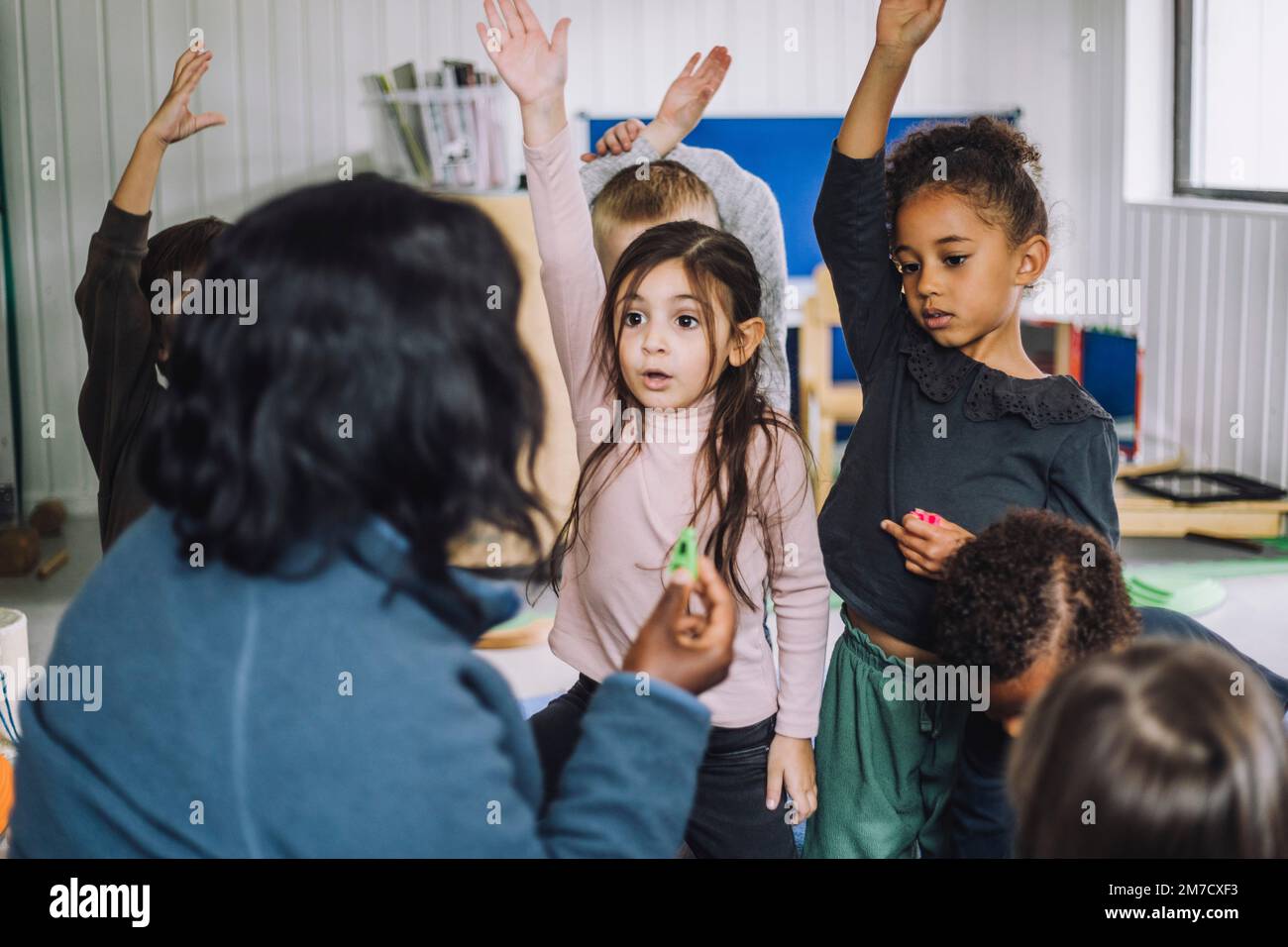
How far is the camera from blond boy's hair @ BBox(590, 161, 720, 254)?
1714mm

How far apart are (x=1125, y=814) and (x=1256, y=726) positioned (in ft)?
0.30

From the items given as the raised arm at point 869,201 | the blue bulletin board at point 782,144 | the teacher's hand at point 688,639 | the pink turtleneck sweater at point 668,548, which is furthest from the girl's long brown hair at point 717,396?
the blue bulletin board at point 782,144

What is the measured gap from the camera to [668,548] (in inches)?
47.6

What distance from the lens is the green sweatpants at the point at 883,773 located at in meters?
1.28

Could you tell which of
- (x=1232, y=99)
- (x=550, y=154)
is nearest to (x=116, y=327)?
(x=550, y=154)

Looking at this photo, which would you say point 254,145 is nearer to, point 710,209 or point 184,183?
point 184,183

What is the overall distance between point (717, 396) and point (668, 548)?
0.55ft

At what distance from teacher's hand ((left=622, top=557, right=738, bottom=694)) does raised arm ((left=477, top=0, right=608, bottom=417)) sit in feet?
1.47

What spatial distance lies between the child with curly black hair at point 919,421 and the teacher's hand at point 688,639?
1.43ft

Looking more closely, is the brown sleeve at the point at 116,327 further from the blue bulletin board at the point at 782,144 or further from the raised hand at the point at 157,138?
the blue bulletin board at the point at 782,144

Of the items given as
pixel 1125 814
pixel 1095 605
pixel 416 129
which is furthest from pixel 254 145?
pixel 1125 814

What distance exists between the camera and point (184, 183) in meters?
3.48

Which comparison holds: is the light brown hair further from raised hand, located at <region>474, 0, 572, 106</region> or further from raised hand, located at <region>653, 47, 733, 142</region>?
raised hand, located at <region>653, 47, 733, 142</region>

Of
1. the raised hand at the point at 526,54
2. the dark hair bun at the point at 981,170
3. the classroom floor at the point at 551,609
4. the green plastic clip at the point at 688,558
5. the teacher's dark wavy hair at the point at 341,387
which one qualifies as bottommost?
the classroom floor at the point at 551,609
